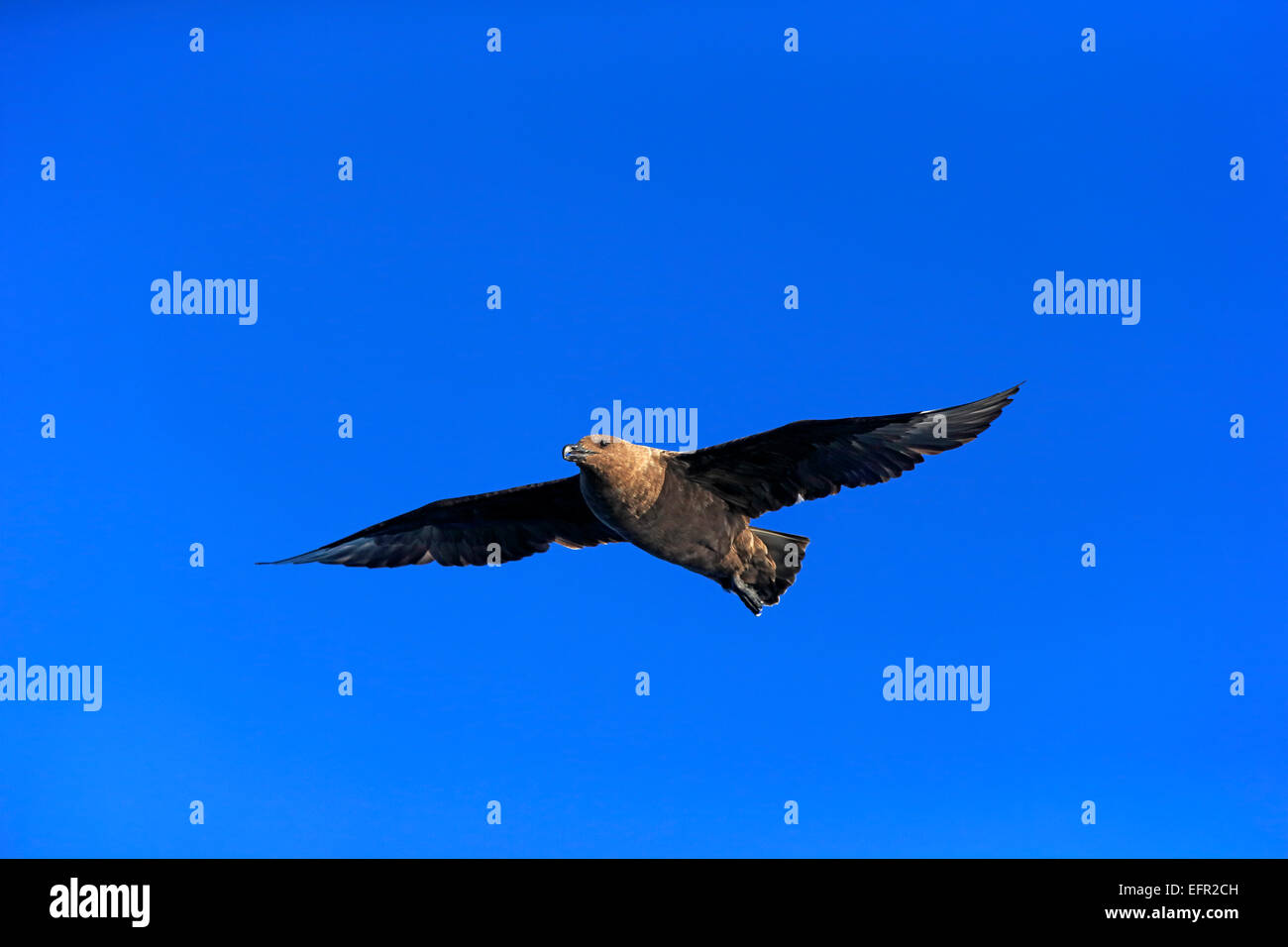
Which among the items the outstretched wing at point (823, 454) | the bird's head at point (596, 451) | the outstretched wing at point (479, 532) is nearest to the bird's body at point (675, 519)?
the bird's head at point (596, 451)

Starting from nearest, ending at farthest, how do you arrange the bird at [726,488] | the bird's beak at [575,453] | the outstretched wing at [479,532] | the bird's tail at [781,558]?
1. the bird's beak at [575,453]
2. the bird at [726,488]
3. the bird's tail at [781,558]
4. the outstretched wing at [479,532]

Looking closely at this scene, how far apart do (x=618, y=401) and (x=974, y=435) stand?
3577 mm

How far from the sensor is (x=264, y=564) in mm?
12539

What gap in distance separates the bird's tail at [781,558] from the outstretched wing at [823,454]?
11.5 inches

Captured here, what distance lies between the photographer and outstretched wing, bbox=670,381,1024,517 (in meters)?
10.5

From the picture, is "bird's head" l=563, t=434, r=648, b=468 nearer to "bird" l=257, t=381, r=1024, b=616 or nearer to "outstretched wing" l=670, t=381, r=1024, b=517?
"bird" l=257, t=381, r=1024, b=616

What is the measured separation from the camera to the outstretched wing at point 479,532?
12.1 meters

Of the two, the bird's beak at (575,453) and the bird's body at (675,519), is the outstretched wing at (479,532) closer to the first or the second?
the bird's body at (675,519)

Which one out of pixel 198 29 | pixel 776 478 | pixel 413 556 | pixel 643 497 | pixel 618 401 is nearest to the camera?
pixel 643 497

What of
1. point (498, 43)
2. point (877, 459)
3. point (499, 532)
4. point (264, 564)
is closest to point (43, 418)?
point (264, 564)

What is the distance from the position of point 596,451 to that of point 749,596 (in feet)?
7.71

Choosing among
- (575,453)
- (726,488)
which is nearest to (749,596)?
(726,488)

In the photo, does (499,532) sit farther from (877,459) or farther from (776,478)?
(877,459)

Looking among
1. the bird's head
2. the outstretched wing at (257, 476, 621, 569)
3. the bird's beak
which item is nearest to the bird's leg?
the outstretched wing at (257, 476, 621, 569)
